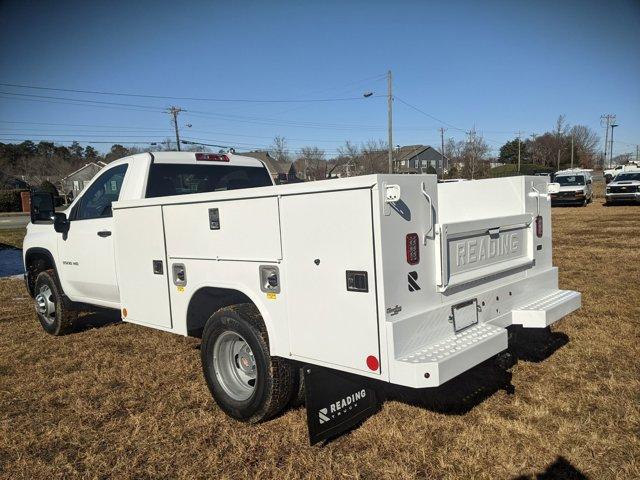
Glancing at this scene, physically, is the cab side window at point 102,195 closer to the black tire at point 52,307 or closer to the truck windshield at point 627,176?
the black tire at point 52,307

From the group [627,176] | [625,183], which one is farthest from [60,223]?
[627,176]

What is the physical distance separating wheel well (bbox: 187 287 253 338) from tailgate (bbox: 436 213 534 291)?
1608 mm

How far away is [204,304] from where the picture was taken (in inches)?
165

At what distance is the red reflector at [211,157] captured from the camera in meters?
5.56

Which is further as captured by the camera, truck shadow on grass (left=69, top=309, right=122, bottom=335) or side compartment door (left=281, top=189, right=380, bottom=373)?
truck shadow on grass (left=69, top=309, right=122, bottom=335)

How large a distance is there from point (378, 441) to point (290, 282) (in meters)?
1.31

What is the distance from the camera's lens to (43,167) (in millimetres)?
77125

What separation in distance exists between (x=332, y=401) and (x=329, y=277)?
89cm

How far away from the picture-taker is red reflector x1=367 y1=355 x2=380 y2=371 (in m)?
2.82

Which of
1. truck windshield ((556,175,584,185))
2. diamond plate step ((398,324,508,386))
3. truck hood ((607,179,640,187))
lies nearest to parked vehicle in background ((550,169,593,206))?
truck windshield ((556,175,584,185))

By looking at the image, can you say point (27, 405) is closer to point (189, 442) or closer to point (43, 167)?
point (189, 442)

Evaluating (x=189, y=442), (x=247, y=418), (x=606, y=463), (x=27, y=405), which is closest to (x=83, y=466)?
(x=189, y=442)

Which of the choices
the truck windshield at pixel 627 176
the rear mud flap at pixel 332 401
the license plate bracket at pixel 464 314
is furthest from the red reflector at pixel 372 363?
the truck windshield at pixel 627 176

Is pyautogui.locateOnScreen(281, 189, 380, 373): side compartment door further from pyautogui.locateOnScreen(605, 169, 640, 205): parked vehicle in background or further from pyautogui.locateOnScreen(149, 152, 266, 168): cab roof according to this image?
pyautogui.locateOnScreen(605, 169, 640, 205): parked vehicle in background
